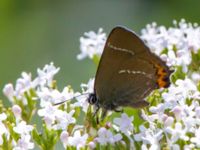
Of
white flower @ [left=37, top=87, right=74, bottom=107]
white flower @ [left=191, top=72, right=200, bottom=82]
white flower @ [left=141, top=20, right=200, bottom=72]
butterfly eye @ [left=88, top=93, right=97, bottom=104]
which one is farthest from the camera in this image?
white flower @ [left=141, top=20, right=200, bottom=72]


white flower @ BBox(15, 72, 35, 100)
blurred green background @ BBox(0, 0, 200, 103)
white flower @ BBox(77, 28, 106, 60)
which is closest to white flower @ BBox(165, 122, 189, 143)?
white flower @ BBox(15, 72, 35, 100)

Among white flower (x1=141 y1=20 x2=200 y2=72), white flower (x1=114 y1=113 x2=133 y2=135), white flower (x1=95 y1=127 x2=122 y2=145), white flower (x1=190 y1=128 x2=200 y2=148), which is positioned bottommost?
white flower (x1=190 y1=128 x2=200 y2=148)

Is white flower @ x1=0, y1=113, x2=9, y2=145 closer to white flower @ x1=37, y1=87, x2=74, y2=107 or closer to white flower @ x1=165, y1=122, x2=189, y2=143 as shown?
white flower @ x1=37, y1=87, x2=74, y2=107

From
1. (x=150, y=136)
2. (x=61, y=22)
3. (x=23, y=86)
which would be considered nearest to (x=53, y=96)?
(x=23, y=86)

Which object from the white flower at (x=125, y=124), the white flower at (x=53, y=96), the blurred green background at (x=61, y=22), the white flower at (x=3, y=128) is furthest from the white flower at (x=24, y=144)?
the blurred green background at (x=61, y=22)

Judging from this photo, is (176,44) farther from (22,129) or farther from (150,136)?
(22,129)

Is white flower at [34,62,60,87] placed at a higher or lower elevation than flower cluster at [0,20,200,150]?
higher

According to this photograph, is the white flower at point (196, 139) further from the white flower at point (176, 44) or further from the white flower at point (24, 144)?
the white flower at point (24, 144)
